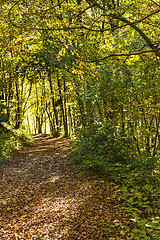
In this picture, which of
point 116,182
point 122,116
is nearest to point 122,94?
point 122,116

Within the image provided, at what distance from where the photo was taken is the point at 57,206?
18.5 feet

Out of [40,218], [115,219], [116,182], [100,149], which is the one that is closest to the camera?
[115,219]

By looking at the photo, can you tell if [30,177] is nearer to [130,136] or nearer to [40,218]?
[40,218]

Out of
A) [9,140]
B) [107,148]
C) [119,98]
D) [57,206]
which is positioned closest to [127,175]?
[107,148]

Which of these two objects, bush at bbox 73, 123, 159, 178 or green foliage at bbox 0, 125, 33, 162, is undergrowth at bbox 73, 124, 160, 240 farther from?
green foliage at bbox 0, 125, 33, 162

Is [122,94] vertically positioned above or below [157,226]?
above

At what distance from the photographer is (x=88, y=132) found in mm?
8055

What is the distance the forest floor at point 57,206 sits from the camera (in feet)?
14.5

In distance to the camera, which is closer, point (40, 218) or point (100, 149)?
point (40, 218)

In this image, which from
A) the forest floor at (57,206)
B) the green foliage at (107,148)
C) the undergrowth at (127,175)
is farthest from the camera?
the green foliage at (107,148)

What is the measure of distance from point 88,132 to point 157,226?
4.53 meters

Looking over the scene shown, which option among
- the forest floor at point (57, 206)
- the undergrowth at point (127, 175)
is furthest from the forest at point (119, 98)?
the forest floor at point (57, 206)

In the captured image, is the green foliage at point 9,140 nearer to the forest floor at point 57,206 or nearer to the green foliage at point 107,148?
the forest floor at point 57,206

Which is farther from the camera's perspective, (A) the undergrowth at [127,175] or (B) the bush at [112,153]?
(B) the bush at [112,153]
